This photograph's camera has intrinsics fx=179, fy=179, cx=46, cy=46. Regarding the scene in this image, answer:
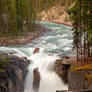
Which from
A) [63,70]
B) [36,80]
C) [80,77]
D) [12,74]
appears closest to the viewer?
[80,77]

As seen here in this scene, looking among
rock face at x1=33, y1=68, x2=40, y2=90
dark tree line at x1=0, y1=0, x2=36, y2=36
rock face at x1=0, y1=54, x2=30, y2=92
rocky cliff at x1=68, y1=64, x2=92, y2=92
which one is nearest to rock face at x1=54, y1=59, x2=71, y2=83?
rock face at x1=33, y1=68, x2=40, y2=90

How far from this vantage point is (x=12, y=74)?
93.8 ft

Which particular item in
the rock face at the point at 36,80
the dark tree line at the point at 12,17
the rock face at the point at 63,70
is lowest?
the rock face at the point at 36,80

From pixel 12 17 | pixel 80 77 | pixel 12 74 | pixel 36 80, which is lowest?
pixel 36 80

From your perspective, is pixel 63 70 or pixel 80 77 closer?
pixel 80 77

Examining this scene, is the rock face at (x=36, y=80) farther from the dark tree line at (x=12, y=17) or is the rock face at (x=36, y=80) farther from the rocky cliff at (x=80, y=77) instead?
the dark tree line at (x=12, y=17)

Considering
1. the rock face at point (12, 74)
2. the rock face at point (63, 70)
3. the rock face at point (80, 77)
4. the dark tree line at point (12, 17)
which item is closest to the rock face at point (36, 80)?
the rock face at point (12, 74)

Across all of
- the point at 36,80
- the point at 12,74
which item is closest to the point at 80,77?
the point at 36,80

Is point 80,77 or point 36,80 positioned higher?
point 80,77

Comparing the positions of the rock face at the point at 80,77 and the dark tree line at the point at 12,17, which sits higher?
the dark tree line at the point at 12,17

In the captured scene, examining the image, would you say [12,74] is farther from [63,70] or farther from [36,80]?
[63,70]

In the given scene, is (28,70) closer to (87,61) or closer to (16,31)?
(87,61)

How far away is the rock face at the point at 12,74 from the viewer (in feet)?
84.9

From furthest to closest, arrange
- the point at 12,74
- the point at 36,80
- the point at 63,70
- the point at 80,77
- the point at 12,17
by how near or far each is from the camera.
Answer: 1. the point at 12,17
2. the point at 36,80
3. the point at 63,70
4. the point at 12,74
5. the point at 80,77
